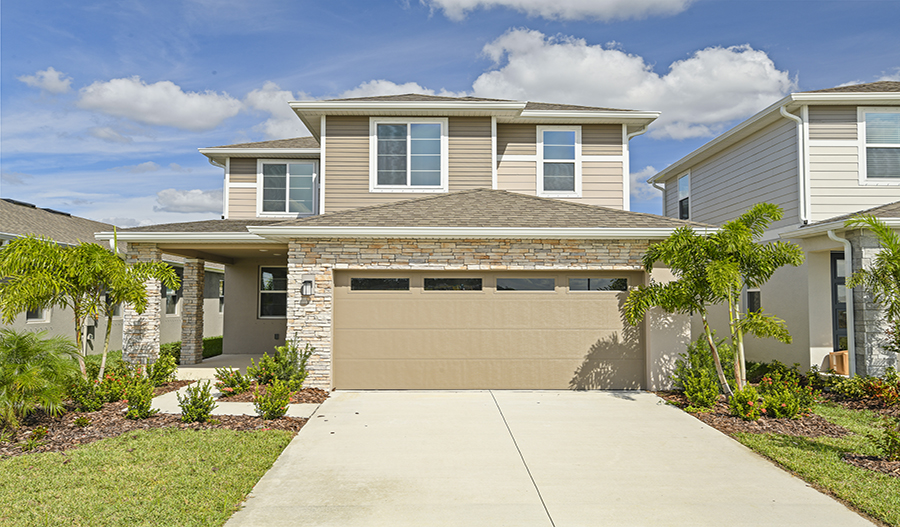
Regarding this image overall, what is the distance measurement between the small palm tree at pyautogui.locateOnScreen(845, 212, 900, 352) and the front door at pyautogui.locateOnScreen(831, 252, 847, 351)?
1812 millimetres

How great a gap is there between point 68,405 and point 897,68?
22.0 metres

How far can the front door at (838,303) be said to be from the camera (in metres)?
10.6

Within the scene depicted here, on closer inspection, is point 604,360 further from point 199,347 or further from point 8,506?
point 199,347

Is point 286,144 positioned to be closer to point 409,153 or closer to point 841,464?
point 409,153

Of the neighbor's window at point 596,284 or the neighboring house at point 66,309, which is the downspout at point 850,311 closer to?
the neighbor's window at point 596,284

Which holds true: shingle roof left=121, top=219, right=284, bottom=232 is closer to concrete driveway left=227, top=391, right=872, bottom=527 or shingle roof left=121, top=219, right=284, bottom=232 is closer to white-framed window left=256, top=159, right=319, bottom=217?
white-framed window left=256, top=159, right=319, bottom=217

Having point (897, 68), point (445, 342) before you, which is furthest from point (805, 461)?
point (897, 68)

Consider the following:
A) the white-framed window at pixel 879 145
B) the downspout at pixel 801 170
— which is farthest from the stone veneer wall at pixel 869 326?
the white-framed window at pixel 879 145

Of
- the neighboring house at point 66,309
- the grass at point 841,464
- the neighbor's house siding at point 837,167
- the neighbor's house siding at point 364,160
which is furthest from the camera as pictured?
Result: the neighboring house at point 66,309

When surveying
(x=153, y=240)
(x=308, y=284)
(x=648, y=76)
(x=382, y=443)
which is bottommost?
(x=382, y=443)

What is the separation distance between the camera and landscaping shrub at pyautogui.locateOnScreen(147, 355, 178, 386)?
967cm

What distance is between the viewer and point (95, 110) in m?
28.1

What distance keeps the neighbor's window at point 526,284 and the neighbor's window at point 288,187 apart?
6.49m

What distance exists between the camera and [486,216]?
9484 millimetres
